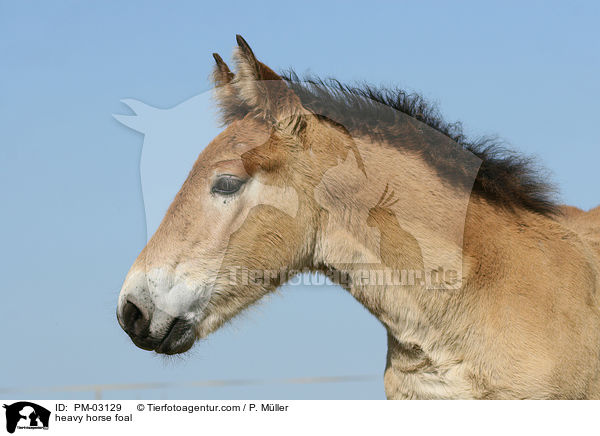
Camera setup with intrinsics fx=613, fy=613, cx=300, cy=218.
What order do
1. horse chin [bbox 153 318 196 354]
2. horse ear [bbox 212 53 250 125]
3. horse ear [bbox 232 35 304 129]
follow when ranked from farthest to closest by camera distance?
horse ear [bbox 212 53 250 125]
horse ear [bbox 232 35 304 129]
horse chin [bbox 153 318 196 354]

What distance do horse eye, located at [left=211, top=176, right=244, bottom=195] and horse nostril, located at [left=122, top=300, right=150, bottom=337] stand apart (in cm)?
88

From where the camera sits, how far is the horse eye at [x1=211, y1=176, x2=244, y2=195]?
391 centimetres

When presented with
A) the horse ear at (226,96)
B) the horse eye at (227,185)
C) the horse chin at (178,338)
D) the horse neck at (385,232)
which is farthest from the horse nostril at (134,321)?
the horse ear at (226,96)

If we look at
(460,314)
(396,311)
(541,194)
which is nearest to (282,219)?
(396,311)

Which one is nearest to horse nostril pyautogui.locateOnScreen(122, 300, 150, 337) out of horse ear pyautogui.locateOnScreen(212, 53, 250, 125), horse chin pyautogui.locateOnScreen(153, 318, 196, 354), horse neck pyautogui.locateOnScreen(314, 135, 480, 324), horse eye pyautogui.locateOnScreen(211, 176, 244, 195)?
horse chin pyautogui.locateOnScreen(153, 318, 196, 354)

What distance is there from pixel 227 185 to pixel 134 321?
103cm

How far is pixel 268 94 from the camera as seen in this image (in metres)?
4.05

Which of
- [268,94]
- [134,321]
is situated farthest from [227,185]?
[134,321]

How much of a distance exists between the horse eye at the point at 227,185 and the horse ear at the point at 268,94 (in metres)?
0.48

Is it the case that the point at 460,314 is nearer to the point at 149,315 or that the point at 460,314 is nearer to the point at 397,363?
the point at 397,363

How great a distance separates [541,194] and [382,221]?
4.19 feet
